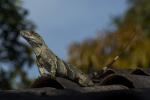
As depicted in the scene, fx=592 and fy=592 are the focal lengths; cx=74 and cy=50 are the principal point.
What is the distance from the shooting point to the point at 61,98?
425cm

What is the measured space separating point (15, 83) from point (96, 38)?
676cm

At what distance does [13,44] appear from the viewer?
19.6m

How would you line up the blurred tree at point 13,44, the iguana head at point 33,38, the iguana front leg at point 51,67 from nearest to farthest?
1. the iguana front leg at point 51,67
2. the iguana head at point 33,38
3. the blurred tree at point 13,44

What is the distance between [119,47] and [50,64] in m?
14.1

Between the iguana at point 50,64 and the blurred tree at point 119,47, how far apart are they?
945 centimetres

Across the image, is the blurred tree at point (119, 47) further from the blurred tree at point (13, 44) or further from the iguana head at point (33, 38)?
the iguana head at point (33, 38)

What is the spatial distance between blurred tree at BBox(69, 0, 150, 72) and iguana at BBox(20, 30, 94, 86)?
372 inches

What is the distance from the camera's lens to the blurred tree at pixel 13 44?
19172mm

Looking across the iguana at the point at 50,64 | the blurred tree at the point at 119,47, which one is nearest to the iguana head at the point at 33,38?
the iguana at the point at 50,64

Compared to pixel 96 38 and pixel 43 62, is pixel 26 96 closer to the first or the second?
pixel 43 62

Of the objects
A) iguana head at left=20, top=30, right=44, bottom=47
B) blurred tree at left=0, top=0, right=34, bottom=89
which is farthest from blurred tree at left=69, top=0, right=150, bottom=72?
iguana head at left=20, top=30, right=44, bottom=47

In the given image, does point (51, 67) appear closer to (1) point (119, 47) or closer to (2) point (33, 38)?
(2) point (33, 38)

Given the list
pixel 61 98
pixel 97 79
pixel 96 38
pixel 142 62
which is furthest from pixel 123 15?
pixel 61 98

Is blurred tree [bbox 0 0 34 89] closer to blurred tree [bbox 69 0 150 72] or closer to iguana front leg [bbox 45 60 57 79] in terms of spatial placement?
blurred tree [bbox 69 0 150 72]
